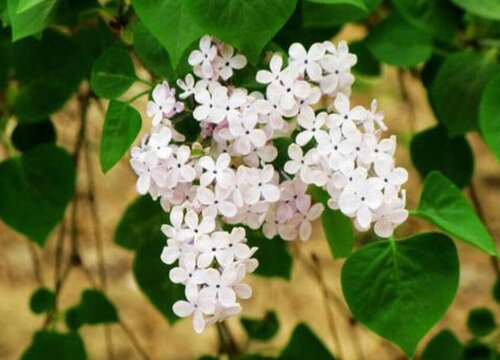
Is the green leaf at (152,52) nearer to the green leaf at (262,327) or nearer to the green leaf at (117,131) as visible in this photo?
the green leaf at (117,131)

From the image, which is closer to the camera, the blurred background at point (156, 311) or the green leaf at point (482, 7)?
the green leaf at point (482, 7)

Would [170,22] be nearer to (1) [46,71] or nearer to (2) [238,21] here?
(2) [238,21]

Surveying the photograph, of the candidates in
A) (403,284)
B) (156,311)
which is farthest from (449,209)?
(156,311)

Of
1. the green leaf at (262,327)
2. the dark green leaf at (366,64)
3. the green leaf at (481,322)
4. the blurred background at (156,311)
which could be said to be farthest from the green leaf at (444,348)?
the blurred background at (156,311)

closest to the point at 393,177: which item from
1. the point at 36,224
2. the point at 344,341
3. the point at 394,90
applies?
the point at 36,224

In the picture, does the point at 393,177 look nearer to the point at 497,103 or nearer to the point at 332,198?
the point at 332,198

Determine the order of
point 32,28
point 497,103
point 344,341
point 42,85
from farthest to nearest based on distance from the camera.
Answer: point 344,341 < point 42,85 < point 497,103 < point 32,28

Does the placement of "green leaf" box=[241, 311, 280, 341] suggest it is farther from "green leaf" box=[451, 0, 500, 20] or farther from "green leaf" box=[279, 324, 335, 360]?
"green leaf" box=[451, 0, 500, 20]
